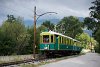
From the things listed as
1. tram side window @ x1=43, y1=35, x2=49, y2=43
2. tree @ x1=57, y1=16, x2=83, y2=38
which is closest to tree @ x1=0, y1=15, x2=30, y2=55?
tram side window @ x1=43, y1=35, x2=49, y2=43

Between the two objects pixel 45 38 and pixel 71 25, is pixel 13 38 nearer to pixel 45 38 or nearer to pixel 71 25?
pixel 45 38

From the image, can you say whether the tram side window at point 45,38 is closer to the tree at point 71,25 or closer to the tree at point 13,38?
the tree at point 13,38

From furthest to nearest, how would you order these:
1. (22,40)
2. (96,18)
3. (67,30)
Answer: (67,30) → (96,18) → (22,40)

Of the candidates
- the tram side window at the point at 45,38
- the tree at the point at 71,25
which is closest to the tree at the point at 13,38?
the tram side window at the point at 45,38

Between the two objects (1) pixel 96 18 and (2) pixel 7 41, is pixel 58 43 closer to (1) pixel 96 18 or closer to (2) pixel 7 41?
(2) pixel 7 41

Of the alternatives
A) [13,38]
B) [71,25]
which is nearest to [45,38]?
[13,38]

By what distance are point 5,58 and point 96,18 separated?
59.6 m

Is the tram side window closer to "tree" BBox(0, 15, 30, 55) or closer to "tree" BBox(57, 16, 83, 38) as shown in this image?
"tree" BBox(0, 15, 30, 55)

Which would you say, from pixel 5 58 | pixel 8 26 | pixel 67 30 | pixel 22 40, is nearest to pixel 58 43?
pixel 5 58

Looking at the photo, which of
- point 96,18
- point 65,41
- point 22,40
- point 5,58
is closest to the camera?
point 5,58

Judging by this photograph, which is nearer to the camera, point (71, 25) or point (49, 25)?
point (49, 25)

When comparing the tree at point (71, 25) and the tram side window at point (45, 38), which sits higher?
the tree at point (71, 25)

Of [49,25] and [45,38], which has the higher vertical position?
[49,25]

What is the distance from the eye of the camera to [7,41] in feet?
163
